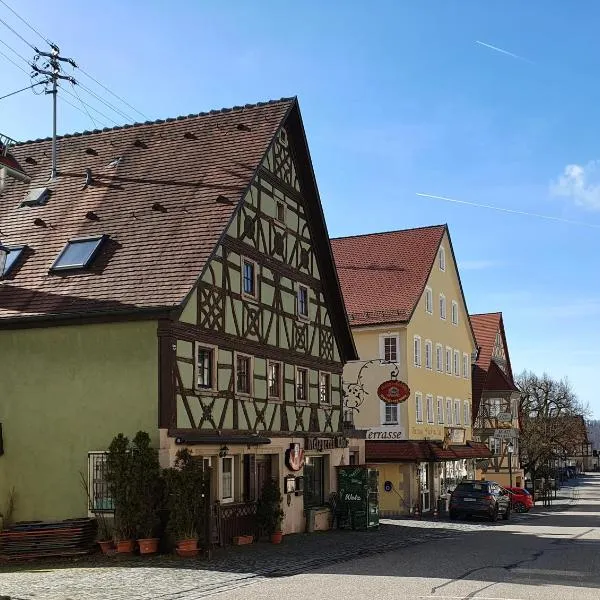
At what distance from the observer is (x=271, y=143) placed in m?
27.6

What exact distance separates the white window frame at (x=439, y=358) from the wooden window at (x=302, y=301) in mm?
18225

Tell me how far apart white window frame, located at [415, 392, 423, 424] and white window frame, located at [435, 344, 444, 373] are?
3.53 meters

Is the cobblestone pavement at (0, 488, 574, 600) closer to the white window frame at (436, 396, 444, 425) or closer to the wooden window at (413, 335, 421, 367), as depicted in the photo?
the wooden window at (413, 335, 421, 367)

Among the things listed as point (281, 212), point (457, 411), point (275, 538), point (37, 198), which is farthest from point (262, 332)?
point (457, 411)

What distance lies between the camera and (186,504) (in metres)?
20.9

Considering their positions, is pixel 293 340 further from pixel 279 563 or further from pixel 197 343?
pixel 279 563

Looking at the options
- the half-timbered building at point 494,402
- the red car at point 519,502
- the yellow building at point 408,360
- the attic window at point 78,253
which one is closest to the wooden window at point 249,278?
the attic window at point 78,253

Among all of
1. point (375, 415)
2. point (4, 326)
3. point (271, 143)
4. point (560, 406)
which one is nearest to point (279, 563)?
point (4, 326)

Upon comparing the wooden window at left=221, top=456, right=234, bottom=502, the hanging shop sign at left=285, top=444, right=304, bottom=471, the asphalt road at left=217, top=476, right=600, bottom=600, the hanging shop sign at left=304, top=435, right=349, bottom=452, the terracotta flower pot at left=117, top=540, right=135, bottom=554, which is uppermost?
the hanging shop sign at left=304, top=435, right=349, bottom=452

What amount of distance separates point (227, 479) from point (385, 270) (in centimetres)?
2326

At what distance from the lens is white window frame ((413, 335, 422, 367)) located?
44062 millimetres

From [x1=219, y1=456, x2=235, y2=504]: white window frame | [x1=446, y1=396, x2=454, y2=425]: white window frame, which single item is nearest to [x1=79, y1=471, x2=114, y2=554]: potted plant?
[x1=219, y1=456, x2=235, y2=504]: white window frame

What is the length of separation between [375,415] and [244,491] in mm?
18061

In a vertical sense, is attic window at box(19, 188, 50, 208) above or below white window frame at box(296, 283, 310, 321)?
above
